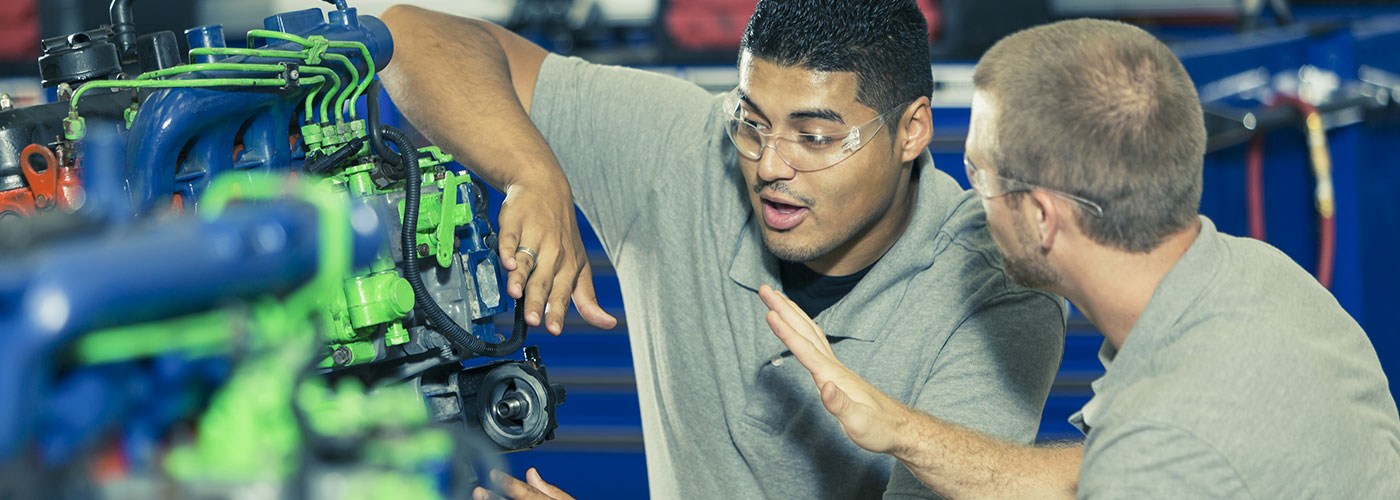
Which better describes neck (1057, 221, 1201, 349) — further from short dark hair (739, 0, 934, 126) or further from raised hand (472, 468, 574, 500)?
raised hand (472, 468, 574, 500)

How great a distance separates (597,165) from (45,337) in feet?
4.93

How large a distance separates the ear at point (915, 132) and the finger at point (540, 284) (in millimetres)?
517

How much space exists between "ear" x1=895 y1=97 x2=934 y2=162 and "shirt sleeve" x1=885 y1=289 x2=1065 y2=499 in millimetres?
239

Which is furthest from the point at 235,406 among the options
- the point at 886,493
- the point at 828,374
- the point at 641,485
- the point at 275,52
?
the point at 641,485

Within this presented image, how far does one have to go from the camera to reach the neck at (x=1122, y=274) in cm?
128

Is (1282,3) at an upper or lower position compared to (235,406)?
lower

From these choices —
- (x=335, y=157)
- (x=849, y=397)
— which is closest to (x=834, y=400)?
(x=849, y=397)

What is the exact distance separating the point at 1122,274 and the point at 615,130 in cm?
91

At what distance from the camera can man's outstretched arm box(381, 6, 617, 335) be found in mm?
1508

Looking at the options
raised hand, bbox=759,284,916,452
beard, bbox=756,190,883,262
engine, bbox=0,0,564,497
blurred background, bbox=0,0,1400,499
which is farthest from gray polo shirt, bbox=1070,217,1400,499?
blurred background, bbox=0,0,1400,499

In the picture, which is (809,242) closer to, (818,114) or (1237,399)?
(818,114)

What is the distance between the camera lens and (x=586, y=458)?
3.21 meters

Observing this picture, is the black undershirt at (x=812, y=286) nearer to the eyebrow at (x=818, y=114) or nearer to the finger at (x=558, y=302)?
the eyebrow at (x=818, y=114)

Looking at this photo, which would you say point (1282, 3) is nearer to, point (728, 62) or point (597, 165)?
point (728, 62)
